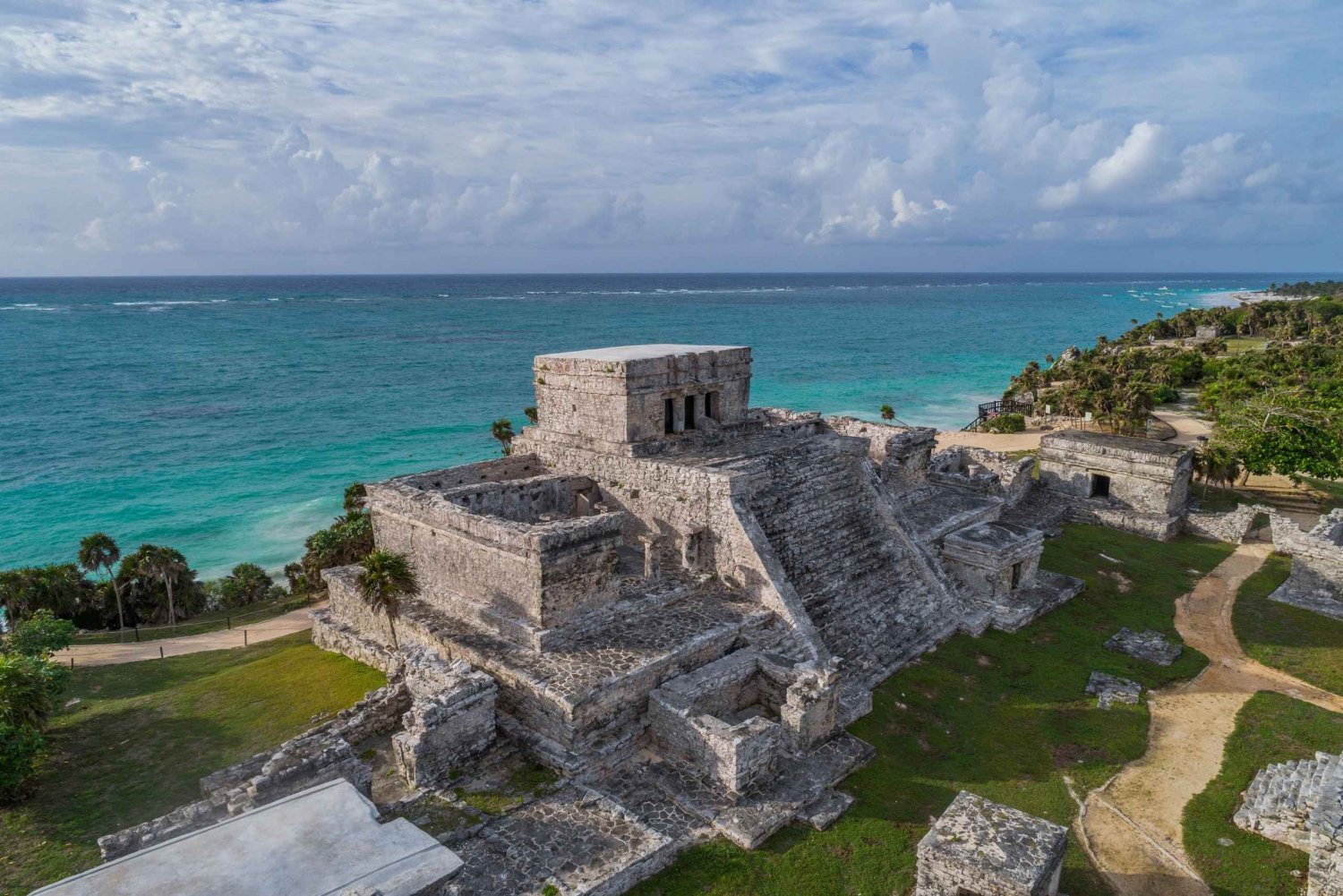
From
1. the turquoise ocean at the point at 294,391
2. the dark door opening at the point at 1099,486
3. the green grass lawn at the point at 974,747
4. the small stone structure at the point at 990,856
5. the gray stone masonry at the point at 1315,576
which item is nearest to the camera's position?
the small stone structure at the point at 990,856

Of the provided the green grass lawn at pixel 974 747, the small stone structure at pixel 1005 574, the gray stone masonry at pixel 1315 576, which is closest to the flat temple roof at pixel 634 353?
the small stone structure at pixel 1005 574

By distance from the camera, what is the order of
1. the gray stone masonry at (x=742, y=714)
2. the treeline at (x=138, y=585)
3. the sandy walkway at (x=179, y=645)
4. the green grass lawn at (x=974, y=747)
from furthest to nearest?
the treeline at (x=138, y=585) → the sandy walkway at (x=179, y=645) → the gray stone masonry at (x=742, y=714) → the green grass lawn at (x=974, y=747)

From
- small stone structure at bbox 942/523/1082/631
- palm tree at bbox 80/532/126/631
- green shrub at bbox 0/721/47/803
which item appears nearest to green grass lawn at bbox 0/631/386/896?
green shrub at bbox 0/721/47/803

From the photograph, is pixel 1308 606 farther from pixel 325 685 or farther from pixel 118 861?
pixel 118 861

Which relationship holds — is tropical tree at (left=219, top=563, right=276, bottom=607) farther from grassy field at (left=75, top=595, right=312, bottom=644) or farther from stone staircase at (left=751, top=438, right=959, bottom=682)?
stone staircase at (left=751, top=438, right=959, bottom=682)

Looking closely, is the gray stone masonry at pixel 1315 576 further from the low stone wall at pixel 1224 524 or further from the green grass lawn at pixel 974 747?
the low stone wall at pixel 1224 524
